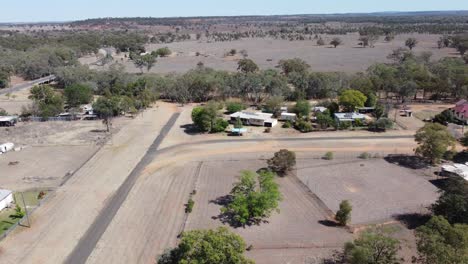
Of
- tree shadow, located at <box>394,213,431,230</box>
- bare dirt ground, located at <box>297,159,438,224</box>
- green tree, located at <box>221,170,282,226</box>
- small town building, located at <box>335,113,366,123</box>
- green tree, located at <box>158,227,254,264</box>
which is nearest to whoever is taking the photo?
green tree, located at <box>158,227,254,264</box>

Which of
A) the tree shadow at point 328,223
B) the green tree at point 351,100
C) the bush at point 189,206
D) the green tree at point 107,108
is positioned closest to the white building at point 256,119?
the green tree at point 351,100

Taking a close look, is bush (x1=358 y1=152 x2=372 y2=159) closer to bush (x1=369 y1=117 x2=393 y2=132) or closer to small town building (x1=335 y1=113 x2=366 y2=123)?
bush (x1=369 y1=117 x2=393 y2=132)

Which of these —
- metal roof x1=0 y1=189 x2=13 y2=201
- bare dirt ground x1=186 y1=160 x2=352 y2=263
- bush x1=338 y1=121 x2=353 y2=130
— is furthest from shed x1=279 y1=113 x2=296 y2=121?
metal roof x1=0 y1=189 x2=13 y2=201

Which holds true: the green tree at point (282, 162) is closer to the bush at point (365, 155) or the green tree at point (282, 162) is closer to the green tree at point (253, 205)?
the green tree at point (253, 205)

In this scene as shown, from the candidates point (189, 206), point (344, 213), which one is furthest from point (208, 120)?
point (344, 213)

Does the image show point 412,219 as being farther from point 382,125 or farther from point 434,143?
point 382,125
